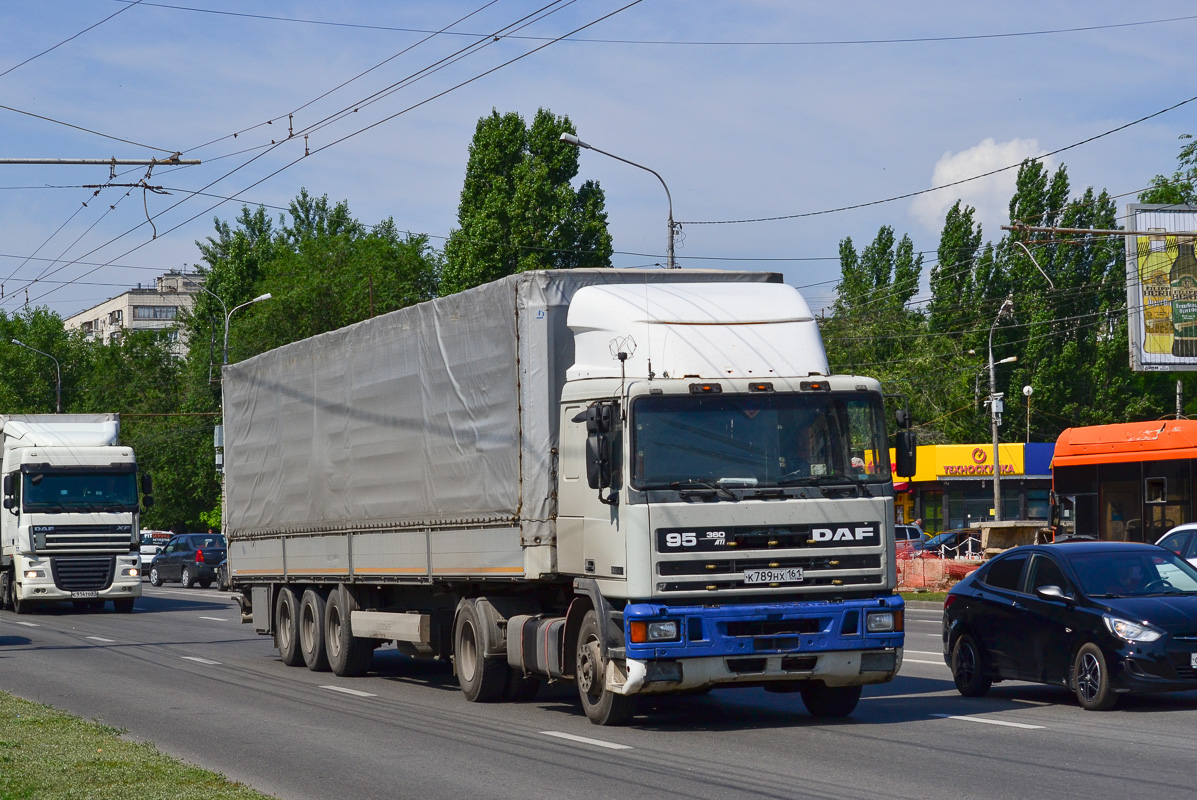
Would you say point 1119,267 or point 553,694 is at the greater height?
point 1119,267

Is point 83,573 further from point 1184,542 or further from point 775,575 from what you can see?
point 775,575

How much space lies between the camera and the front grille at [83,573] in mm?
32156

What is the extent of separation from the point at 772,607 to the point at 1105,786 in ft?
10.9

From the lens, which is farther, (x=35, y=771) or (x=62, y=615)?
(x=62, y=615)

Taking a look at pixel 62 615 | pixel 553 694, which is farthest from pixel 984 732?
pixel 62 615

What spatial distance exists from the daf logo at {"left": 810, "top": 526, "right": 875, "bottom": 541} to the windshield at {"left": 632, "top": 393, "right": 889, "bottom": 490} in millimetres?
385

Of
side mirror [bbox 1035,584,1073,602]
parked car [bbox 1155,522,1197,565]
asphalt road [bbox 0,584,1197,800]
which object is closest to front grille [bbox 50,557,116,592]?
asphalt road [bbox 0,584,1197,800]

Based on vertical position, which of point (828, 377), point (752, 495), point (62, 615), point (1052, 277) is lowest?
point (62, 615)

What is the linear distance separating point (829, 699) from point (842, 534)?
175 centimetres

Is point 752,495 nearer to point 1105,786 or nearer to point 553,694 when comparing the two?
point 1105,786

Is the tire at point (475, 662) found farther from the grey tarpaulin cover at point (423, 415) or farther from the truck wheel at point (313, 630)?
the truck wheel at point (313, 630)

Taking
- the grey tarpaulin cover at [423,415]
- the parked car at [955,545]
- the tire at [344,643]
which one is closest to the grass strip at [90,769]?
the grey tarpaulin cover at [423,415]

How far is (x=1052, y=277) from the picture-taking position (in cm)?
6531

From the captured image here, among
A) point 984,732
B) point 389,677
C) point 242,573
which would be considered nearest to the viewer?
point 984,732
